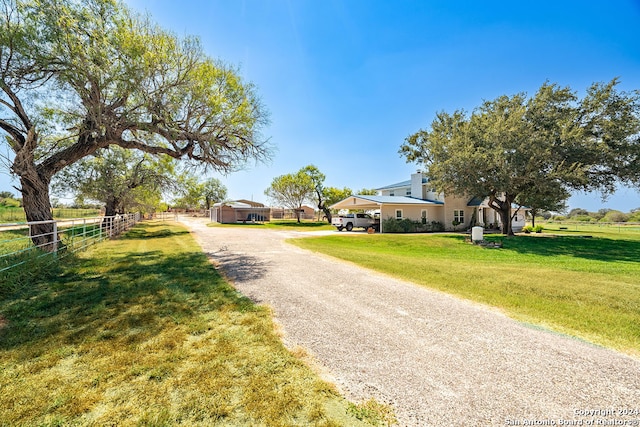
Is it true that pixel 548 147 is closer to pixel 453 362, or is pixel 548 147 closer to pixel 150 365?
pixel 453 362

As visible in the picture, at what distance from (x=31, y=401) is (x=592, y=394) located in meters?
4.68

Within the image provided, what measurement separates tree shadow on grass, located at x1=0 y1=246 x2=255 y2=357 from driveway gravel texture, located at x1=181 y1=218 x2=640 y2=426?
1162 millimetres

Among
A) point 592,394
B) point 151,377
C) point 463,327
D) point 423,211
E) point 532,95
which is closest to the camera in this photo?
point 592,394

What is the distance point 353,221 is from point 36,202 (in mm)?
19522

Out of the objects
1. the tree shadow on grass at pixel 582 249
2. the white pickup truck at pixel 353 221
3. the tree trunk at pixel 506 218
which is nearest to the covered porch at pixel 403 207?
the white pickup truck at pixel 353 221

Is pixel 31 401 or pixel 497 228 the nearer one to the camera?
pixel 31 401

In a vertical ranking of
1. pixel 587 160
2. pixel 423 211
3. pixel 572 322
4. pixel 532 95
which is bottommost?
pixel 572 322

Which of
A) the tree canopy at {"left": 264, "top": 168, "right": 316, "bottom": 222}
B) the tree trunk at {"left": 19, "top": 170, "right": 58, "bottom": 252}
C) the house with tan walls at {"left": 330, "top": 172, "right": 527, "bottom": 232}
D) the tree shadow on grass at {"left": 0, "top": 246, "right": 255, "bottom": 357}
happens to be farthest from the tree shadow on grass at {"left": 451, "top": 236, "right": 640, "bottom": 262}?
the tree canopy at {"left": 264, "top": 168, "right": 316, "bottom": 222}

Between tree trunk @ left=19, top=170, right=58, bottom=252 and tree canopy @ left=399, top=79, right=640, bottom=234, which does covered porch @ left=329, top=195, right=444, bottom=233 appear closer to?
tree canopy @ left=399, top=79, right=640, bottom=234

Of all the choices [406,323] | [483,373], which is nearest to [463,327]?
[406,323]

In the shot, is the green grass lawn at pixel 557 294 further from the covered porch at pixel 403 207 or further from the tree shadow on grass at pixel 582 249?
the covered porch at pixel 403 207

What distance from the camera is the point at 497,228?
25.8 meters

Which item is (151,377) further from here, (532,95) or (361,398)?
(532,95)

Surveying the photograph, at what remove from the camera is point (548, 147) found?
1566 cm
